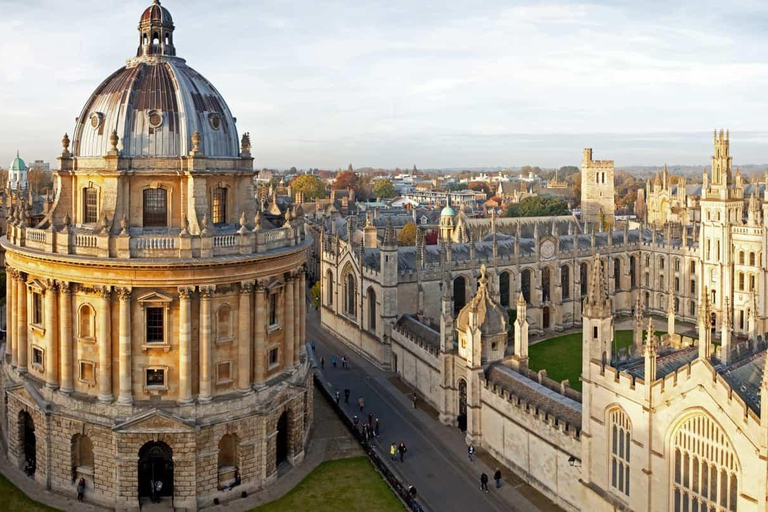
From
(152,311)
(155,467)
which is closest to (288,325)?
(152,311)

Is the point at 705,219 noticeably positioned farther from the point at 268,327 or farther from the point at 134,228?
the point at 134,228

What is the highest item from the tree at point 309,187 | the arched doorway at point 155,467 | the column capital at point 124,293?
the tree at point 309,187

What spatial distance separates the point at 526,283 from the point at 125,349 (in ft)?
138

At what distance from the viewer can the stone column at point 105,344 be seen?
106 feet

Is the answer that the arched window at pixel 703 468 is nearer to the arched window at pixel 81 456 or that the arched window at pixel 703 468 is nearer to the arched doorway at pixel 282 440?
the arched doorway at pixel 282 440

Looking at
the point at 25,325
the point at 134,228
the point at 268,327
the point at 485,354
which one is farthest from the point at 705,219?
the point at 25,325

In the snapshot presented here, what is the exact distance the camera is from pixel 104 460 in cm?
3288

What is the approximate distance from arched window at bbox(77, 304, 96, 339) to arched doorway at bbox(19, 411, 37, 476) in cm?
652

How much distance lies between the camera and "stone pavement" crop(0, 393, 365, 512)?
33.0 m

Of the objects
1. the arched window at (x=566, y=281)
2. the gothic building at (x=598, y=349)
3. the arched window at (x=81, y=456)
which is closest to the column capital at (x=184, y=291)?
the arched window at (x=81, y=456)

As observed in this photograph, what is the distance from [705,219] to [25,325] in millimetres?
58159

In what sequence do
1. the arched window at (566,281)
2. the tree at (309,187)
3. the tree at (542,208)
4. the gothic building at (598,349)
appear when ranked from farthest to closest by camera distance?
the tree at (309,187) < the tree at (542,208) < the arched window at (566,281) < the gothic building at (598,349)

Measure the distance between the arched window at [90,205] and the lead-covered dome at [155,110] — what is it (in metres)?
1.97

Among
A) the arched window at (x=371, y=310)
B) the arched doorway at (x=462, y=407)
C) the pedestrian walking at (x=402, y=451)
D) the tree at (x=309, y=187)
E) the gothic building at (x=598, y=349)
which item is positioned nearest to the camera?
the gothic building at (x=598, y=349)
